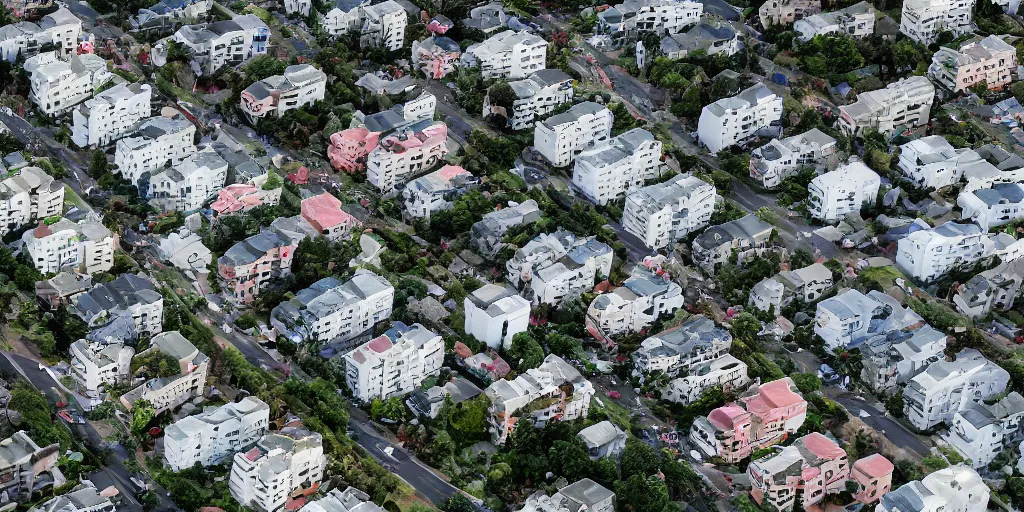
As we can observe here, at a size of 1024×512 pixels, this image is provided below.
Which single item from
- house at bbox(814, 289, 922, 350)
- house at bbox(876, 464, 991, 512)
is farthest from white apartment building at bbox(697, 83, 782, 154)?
house at bbox(876, 464, 991, 512)

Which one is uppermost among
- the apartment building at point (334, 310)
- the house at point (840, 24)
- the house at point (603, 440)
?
the apartment building at point (334, 310)

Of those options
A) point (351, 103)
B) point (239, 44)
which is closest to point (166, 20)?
point (239, 44)

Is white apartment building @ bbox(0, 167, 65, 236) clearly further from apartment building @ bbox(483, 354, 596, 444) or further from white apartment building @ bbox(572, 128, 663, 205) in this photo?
white apartment building @ bbox(572, 128, 663, 205)

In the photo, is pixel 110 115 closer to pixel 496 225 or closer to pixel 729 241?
pixel 496 225

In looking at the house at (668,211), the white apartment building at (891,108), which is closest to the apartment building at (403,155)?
the house at (668,211)

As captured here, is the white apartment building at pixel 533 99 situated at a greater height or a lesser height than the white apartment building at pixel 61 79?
lesser

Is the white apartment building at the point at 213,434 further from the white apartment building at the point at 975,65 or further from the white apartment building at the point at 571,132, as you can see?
the white apartment building at the point at 975,65

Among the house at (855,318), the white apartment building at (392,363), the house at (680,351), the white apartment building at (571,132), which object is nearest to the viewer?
the white apartment building at (392,363)

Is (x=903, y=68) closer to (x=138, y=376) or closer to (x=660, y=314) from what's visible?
(x=660, y=314)

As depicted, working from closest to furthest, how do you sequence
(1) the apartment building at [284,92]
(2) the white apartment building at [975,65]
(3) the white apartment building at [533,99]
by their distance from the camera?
1. (1) the apartment building at [284,92]
2. (3) the white apartment building at [533,99]
3. (2) the white apartment building at [975,65]
